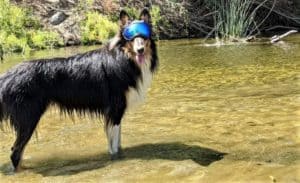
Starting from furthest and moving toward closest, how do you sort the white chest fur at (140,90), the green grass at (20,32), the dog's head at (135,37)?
the green grass at (20,32) < the white chest fur at (140,90) < the dog's head at (135,37)

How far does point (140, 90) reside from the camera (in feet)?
20.7

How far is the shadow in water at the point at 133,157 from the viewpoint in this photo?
5609 millimetres

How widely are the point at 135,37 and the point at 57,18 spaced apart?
13.6 metres

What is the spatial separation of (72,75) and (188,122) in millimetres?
1959

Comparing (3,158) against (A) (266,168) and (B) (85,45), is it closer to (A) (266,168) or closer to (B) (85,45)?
(A) (266,168)

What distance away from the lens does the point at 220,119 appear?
23.8 ft

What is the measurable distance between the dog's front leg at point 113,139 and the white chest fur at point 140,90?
0.32 metres

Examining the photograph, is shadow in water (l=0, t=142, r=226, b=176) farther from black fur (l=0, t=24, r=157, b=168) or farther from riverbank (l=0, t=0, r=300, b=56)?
riverbank (l=0, t=0, r=300, b=56)

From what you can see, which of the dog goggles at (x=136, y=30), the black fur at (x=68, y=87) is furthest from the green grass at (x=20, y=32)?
the dog goggles at (x=136, y=30)

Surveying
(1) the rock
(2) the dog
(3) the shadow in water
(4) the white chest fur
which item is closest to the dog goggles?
(2) the dog

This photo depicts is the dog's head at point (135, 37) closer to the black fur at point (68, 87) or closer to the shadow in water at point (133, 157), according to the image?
the black fur at point (68, 87)

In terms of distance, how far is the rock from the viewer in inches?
742

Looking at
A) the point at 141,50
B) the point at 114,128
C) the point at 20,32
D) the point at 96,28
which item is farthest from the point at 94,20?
the point at 141,50

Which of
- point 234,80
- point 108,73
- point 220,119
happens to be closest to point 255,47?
point 234,80
